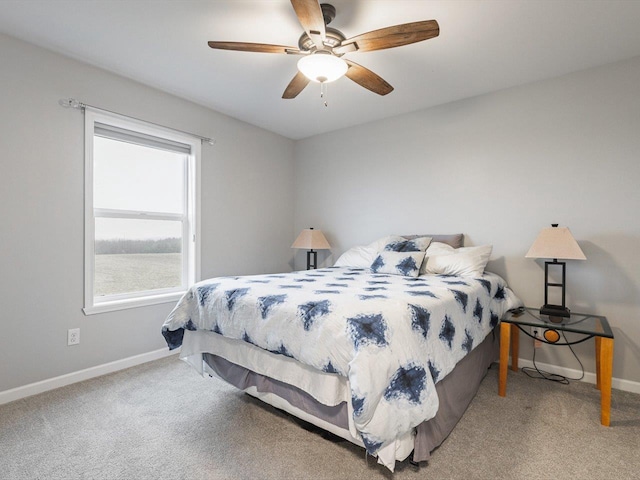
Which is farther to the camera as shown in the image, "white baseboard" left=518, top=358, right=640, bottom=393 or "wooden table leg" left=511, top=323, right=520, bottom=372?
→ "wooden table leg" left=511, top=323, right=520, bottom=372

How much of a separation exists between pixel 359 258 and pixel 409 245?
558 mm

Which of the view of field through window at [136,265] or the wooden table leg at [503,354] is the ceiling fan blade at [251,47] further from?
the wooden table leg at [503,354]

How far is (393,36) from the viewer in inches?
68.4

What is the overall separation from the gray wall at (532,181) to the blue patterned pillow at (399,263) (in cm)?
70

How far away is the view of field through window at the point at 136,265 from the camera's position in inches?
109

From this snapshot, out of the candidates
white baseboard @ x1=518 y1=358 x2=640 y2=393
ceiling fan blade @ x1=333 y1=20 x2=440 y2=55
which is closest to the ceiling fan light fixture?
ceiling fan blade @ x1=333 y1=20 x2=440 y2=55

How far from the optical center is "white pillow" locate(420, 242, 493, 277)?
2602mm

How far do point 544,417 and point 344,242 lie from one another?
250 cm

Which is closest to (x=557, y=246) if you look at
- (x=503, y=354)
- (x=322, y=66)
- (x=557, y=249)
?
(x=557, y=249)

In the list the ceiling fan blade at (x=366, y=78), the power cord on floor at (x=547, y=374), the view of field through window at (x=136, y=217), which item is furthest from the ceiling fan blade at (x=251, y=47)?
the power cord on floor at (x=547, y=374)

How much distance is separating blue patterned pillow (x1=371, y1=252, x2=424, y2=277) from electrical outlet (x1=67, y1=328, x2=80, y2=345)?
7.90 feet

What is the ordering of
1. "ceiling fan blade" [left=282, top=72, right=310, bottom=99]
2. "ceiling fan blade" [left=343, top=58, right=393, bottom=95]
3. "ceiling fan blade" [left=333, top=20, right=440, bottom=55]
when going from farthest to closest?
"ceiling fan blade" [left=282, top=72, right=310, bottom=99] → "ceiling fan blade" [left=343, top=58, right=393, bottom=95] → "ceiling fan blade" [left=333, top=20, right=440, bottom=55]

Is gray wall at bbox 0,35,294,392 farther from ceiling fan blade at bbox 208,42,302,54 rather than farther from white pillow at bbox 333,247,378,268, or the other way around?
white pillow at bbox 333,247,378,268

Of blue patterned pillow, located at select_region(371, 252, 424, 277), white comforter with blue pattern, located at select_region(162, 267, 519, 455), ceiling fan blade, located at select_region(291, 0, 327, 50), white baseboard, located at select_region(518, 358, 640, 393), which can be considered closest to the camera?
white comforter with blue pattern, located at select_region(162, 267, 519, 455)
